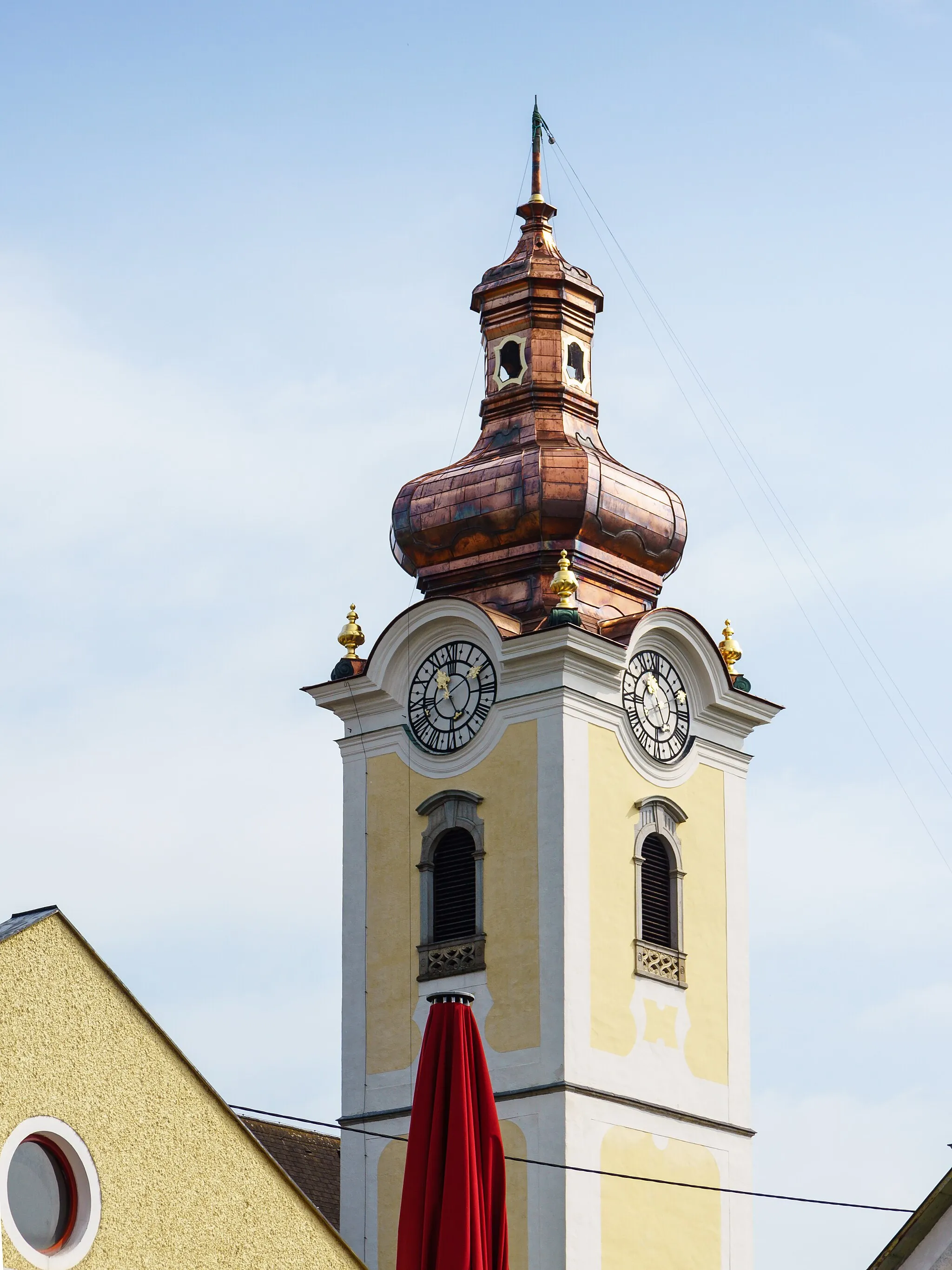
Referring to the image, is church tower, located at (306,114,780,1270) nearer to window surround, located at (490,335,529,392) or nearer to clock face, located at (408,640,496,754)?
clock face, located at (408,640,496,754)

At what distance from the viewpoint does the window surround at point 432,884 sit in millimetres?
36312

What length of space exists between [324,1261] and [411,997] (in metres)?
16.8

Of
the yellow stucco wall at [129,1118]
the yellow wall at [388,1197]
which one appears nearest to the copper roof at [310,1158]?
the yellow wall at [388,1197]

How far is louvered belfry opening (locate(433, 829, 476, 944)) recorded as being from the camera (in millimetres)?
36594

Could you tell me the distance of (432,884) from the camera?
121 feet

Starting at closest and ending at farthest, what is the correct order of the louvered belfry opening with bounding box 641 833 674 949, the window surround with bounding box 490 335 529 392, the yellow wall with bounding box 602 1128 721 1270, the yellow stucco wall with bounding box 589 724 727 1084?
the yellow wall with bounding box 602 1128 721 1270 < the yellow stucco wall with bounding box 589 724 727 1084 < the louvered belfry opening with bounding box 641 833 674 949 < the window surround with bounding box 490 335 529 392

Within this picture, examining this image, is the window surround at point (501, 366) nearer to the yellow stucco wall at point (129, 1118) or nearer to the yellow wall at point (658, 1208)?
the yellow wall at point (658, 1208)

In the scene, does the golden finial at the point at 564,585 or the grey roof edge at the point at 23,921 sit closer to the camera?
the grey roof edge at the point at 23,921

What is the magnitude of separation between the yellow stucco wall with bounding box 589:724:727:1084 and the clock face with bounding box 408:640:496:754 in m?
1.37

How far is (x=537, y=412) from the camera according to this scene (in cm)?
3950

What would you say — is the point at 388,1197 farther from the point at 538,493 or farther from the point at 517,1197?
the point at 538,493

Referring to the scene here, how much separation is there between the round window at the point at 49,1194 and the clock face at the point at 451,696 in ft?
61.3

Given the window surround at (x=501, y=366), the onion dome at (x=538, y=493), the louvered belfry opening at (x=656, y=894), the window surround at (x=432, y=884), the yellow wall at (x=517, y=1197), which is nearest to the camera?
the yellow wall at (x=517, y=1197)

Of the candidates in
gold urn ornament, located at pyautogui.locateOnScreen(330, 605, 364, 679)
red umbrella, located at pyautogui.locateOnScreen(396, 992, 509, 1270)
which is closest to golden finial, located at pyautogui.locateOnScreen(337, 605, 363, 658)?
gold urn ornament, located at pyautogui.locateOnScreen(330, 605, 364, 679)
